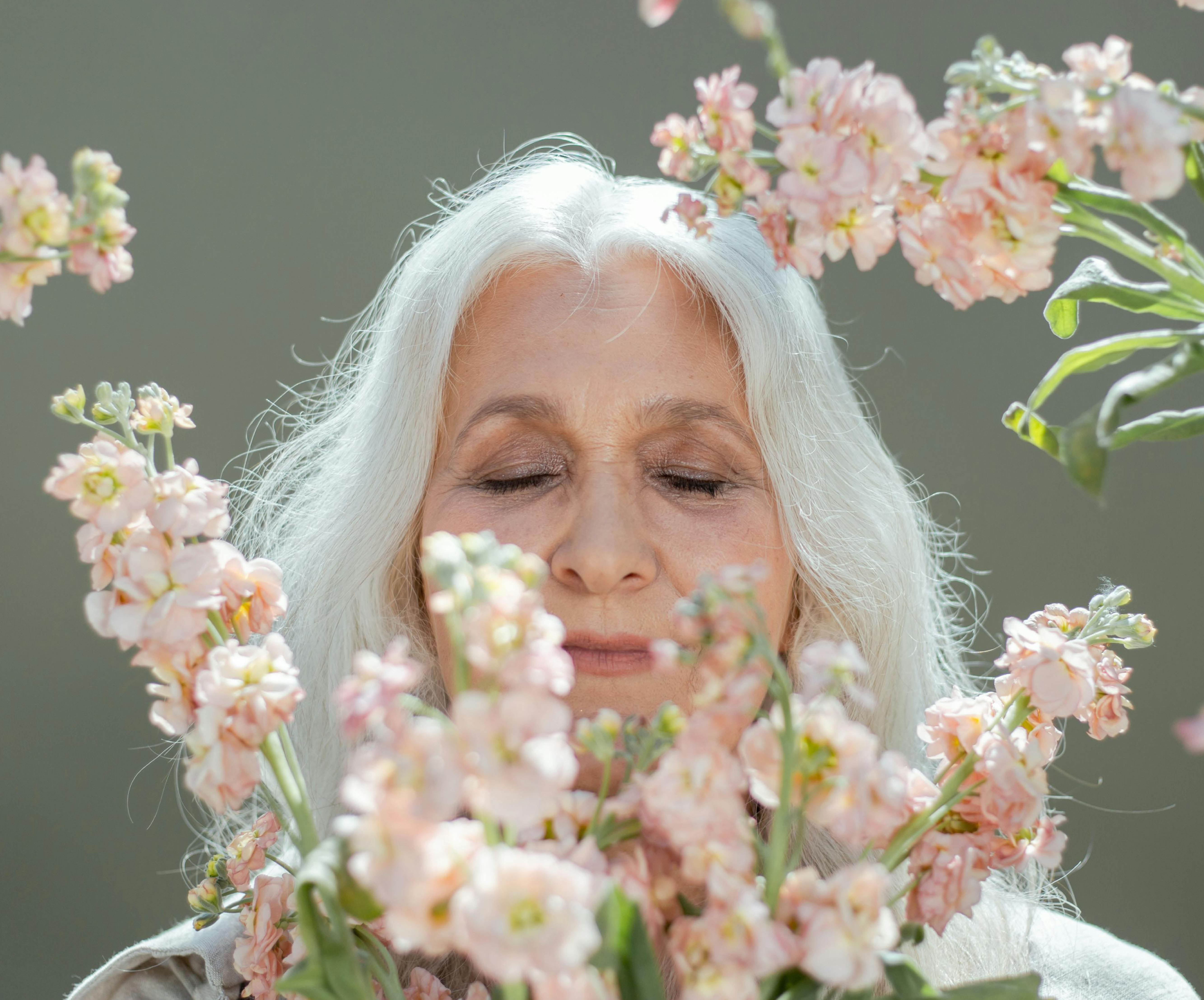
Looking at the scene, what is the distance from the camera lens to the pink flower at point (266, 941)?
641 millimetres

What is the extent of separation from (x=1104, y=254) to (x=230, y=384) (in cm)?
186

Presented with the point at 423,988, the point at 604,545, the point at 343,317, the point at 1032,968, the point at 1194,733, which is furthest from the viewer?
the point at 343,317

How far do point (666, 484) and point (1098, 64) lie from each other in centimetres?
57

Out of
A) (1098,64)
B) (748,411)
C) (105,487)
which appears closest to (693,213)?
(1098,64)

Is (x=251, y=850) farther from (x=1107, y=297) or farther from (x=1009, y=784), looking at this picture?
(x=1107, y=297)

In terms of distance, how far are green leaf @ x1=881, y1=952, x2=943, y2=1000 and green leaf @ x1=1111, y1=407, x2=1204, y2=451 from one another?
22cm

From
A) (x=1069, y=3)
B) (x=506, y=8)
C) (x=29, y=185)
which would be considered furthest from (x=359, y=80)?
(x=29, y=185)

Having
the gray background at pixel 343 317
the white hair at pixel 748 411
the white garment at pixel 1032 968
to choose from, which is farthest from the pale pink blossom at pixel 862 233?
the gray background at pixel 343 317

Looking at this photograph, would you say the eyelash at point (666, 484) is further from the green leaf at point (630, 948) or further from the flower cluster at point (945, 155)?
the green leaf at point (630, 948)

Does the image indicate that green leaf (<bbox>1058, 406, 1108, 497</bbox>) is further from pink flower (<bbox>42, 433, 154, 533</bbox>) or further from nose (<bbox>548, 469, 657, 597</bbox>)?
nose (<bbox>548, 469, 657, 597</bbox>)

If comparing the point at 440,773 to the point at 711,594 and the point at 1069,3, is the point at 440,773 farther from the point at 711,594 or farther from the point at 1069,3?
the point at 1069,3

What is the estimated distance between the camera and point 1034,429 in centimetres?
55

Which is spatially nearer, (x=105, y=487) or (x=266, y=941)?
(x=105, y=487)

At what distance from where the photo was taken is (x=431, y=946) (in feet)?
1.09
